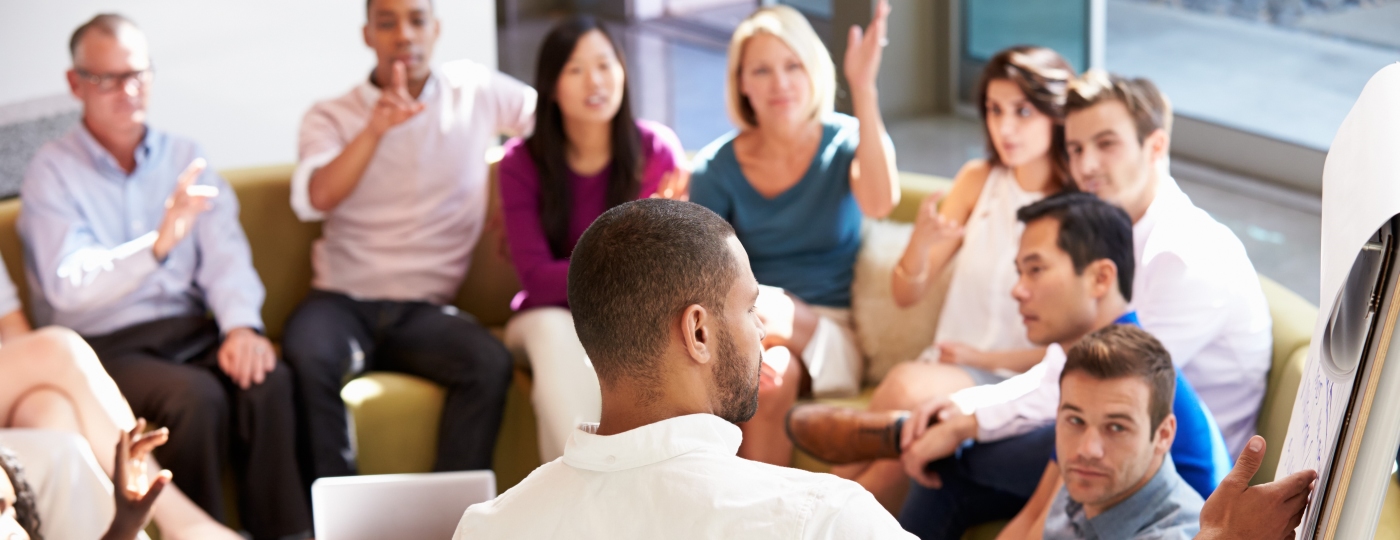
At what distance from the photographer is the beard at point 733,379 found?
1.44 metres

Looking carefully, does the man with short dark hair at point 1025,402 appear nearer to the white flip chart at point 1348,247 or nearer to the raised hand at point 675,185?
the raised hand at point 675,185

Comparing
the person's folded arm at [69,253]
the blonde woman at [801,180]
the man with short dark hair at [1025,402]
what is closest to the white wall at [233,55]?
the person's folded arm at [69,253]

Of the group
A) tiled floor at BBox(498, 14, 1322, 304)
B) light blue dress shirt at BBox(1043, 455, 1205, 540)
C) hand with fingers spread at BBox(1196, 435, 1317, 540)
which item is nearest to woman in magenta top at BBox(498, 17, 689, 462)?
light blue dress shirt at BBox(1043, 455, 1205, 540)

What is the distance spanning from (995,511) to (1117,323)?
53cm

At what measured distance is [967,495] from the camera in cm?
270

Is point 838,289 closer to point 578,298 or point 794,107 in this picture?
point 794,107

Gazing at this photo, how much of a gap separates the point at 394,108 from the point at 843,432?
1376mm

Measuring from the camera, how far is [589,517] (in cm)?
140

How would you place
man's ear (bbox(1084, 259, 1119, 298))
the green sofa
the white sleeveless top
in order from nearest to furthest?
man's ear (bbox(1084, 259, 1119, 298)) < the green sofa < the white sleeveless top

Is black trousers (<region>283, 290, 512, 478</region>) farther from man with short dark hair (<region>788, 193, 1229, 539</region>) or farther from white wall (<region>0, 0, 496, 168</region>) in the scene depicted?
white wall (<region>0, 0, 496, 168</region>)

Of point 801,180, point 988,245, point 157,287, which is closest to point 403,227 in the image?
point 157,287

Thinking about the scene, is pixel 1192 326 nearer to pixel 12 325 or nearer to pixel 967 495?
pixel 967 495

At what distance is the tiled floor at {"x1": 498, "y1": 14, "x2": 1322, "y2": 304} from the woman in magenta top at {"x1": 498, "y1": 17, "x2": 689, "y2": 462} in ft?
8.07

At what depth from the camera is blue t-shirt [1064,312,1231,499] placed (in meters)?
2.27
